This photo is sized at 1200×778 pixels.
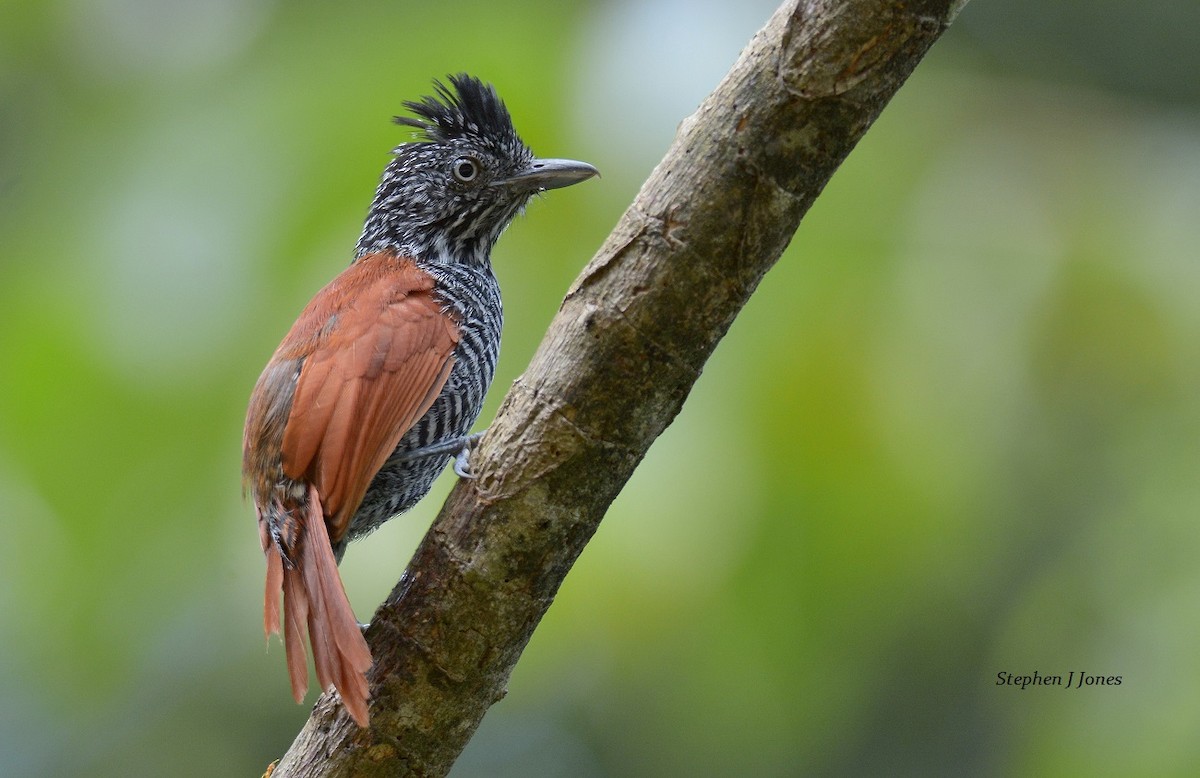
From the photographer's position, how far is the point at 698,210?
8.34ft

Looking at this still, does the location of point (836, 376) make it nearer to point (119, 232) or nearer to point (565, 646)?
point (565, 646)

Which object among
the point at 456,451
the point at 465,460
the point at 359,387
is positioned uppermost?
the point at 359,387

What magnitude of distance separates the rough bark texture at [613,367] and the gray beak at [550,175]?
59.8 inches

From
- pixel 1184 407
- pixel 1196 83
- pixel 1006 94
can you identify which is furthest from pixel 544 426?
pixel 1196 83

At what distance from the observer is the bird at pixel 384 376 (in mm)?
3023

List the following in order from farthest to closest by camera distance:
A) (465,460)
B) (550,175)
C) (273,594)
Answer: (550,175)
(273,594)
(465,460)

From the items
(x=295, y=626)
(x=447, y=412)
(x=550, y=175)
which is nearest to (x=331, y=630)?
(x=295, y=626)

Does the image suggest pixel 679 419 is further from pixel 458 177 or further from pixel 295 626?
pixel 295 626

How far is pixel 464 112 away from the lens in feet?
14.2

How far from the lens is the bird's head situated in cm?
430

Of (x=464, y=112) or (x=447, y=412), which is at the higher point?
(x=464, y=112)

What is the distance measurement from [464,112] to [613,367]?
78.6 inches

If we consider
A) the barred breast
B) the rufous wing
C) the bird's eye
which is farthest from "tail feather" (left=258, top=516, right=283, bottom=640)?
the bird's eye

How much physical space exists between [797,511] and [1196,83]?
3.87 metres
